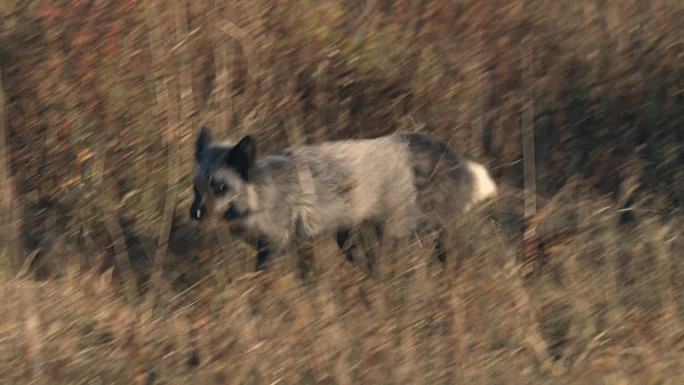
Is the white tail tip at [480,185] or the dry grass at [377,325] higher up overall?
the dry grass at [377,325]

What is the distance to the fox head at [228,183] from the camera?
7199 mm

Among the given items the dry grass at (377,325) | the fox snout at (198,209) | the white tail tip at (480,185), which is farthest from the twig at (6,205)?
the white tail tip at (480,185)

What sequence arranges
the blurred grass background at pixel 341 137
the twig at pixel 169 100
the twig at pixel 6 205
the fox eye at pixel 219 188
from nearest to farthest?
the blurred grass background at pixel 341 137 → the twig at pixel 6 205 → the fox eye at pixel 219 188 → the twig at pixel 169 100

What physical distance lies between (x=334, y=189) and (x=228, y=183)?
2.64 ft

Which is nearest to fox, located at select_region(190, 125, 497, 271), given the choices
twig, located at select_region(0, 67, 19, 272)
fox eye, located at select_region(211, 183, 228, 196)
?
fox eye, located at select_region(211, 183, 228, 196)

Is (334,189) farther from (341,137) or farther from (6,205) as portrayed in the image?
(6,205)

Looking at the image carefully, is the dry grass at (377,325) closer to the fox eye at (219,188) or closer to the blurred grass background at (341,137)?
the blurred grass background at (341,137)

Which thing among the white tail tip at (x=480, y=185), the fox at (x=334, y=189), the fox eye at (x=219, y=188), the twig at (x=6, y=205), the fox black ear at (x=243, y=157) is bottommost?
the white tail tip at (x=480, y=185)

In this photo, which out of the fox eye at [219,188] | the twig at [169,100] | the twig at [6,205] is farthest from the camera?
the twig at [169,100]

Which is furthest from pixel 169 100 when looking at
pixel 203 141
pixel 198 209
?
pixel 198 209

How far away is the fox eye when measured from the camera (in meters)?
7.23

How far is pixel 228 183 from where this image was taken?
7.27 meters

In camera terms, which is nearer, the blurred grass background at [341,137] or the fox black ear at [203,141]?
the blurred grass background at [341,137]

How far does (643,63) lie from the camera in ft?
31.7
